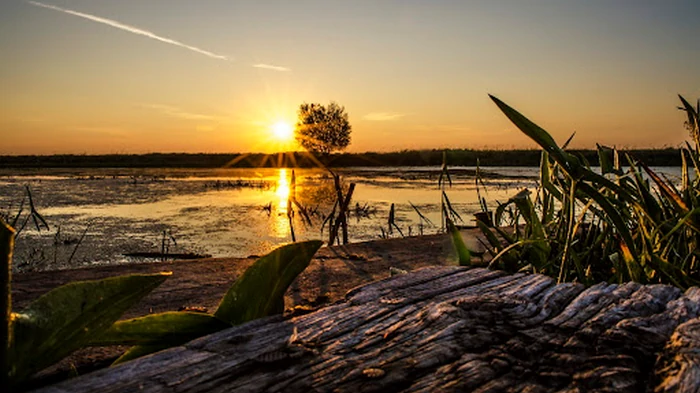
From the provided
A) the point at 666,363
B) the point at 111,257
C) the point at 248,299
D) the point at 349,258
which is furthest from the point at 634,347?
the point at 111,257

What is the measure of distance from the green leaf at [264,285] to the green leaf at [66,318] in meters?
0.13

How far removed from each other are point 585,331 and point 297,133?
142ft

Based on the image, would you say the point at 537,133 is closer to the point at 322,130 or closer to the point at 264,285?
the point at 264,285

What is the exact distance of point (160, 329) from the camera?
0.70 metres

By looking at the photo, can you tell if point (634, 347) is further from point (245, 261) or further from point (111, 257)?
point (111, 257)

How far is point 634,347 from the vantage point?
580mm

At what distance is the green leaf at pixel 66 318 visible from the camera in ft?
1.83

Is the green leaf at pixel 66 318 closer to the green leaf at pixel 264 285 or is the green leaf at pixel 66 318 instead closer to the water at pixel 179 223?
the green leaf at pixel 264 285

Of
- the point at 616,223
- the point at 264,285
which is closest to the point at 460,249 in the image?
the point at 616,223

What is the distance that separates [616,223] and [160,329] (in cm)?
78

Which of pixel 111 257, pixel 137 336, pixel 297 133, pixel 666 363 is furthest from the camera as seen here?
pixel 297 133

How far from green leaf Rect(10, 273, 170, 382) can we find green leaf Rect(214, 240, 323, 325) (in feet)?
0.42

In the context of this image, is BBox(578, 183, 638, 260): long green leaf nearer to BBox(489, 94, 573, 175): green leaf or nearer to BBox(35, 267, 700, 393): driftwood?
BBox(489, 94, 573, 175): green leaf

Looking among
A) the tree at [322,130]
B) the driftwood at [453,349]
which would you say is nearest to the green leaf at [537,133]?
the driftwood at [453,349]
